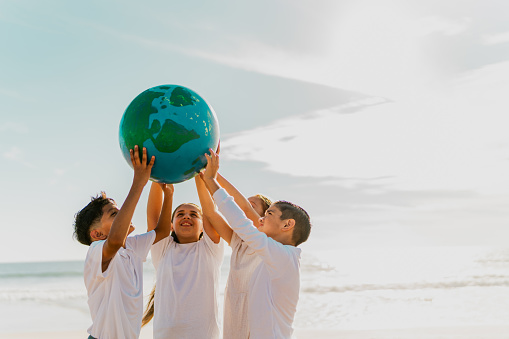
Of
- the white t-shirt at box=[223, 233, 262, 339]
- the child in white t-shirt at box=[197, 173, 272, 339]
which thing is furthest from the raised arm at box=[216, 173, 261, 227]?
the white t-shirt at box=[223, 233, 262, 339]

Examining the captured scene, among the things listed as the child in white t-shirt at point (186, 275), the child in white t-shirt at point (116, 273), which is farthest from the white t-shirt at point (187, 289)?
the child in white t-shirt at point (116, 273)

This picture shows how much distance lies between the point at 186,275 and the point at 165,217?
0.47m

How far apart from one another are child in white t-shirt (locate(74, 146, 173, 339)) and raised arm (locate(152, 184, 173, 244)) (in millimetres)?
383

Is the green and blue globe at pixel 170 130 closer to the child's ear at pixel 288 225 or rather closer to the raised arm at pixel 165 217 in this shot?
the raised arm at pixel 165 217

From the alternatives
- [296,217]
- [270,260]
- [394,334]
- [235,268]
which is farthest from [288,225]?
[394,334]

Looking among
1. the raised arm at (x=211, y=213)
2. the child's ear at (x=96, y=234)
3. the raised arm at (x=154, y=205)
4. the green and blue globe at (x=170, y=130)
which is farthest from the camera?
the raised arm at (x=154, y=205)

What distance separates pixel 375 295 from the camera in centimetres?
1518

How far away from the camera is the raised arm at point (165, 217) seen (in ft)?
12.6

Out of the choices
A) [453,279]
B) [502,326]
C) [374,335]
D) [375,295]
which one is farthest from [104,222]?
[453,279]

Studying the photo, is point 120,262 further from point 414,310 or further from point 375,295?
point 375,295

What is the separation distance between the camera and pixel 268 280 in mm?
3393

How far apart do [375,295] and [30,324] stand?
949 cm

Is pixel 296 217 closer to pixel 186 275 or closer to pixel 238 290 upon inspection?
pixel 238 290

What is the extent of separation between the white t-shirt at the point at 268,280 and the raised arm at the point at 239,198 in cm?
50
